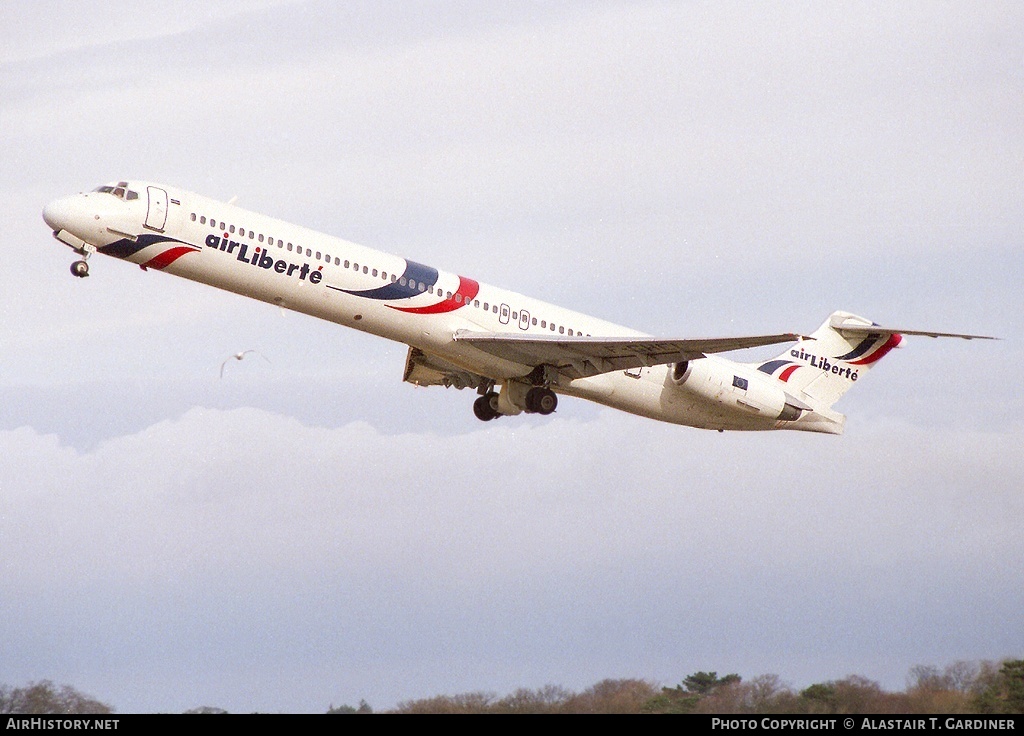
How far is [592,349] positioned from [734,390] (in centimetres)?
520

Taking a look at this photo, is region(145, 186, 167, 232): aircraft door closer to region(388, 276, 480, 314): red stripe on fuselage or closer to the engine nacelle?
region(388, 276, 480, 314): red stripe on fuselage

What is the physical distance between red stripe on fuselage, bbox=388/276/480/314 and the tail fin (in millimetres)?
9175

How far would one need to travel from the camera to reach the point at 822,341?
42.9m

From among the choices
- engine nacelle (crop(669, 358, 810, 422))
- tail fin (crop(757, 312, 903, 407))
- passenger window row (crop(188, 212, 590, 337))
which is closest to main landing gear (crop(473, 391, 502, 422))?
passenger window row (crop(188, 212, 590, 337))

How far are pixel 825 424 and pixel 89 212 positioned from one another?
65.7ft

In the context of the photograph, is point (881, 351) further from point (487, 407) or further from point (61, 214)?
point (61, 214)

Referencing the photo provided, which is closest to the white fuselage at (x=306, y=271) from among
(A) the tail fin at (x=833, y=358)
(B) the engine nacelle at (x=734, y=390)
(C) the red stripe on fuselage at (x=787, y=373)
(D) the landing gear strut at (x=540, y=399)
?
(D) the landing gear strut at (x=540, y=399)

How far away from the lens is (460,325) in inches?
1451

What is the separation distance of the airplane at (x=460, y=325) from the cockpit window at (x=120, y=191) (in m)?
0.04

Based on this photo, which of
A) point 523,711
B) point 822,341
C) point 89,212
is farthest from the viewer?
point 822,341

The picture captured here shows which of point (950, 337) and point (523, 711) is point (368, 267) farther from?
point (950, 337)

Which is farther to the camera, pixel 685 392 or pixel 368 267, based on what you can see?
pixel 685 392

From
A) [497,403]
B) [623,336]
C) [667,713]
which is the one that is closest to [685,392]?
[623,336]
